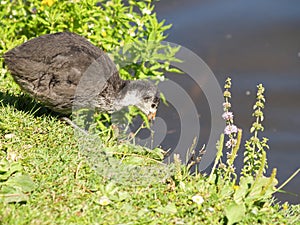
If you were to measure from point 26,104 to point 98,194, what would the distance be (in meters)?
1.60

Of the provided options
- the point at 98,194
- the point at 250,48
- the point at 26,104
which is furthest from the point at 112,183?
the point at 250,48

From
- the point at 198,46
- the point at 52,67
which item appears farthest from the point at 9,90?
the point at 198,46

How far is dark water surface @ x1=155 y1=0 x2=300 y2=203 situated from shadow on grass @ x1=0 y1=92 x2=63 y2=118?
258 centimetres

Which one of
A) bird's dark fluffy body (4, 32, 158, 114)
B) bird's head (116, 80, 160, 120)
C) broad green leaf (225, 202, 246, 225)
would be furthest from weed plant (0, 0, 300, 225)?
bird's head (116, 80, 160, 120)

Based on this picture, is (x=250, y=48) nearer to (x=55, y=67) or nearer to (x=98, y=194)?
(x=55, y=67)

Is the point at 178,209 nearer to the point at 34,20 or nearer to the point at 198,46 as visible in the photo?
the point at 34,20

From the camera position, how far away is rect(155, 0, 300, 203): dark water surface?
7555 millimetres

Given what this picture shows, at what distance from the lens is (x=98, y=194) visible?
404 centimetres

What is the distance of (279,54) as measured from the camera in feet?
26.5

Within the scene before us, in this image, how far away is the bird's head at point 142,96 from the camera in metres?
5.63

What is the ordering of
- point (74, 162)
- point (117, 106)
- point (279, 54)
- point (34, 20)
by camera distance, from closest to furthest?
1. point (74, 162)
2. point (117, 106)
3. point (34, 20)
4. point (279, 54)

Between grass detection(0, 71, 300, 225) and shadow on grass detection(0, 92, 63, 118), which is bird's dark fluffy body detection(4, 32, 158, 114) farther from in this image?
grass detection(0, 71, 300, 225)

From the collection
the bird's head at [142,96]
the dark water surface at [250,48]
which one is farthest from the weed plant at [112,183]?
the dark water surface at [250,48]

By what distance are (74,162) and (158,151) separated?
0.76 metres
